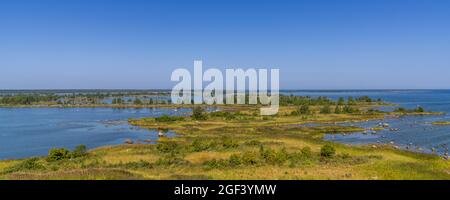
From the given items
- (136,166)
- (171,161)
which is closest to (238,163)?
(171,161)

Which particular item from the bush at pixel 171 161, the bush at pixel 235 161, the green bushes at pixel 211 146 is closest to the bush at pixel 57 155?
the bush at pixel 171 161

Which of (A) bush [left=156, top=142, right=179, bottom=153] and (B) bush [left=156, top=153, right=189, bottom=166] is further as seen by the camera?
(A) bush [left=156, top=142, right=179, bottom=153]

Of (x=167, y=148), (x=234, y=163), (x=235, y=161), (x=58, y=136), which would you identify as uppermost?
(x=235, y=161)

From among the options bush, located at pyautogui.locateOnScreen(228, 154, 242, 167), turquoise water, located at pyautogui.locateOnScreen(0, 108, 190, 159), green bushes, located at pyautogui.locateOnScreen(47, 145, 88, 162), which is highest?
bush, located at pyautogui.locateOnScreen(228, 154, 242, 167)

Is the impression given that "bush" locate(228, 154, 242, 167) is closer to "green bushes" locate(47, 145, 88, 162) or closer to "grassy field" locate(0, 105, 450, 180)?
"grassy field" locate(0, 105, 450, 180)

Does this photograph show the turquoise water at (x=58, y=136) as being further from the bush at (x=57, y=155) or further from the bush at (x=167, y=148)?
the bush at (x=167, y=148)

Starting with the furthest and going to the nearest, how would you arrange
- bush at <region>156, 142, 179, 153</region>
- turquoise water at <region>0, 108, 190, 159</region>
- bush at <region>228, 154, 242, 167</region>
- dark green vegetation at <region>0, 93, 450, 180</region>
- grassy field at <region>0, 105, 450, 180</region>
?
1. turquoise water at <region>0, 108, 190, 159</region>
2. bush at <region>156, 142, 179, 153</region>
3. bush at <region>228, 154, 242, 167</region>
4. dark green vegetation at <region>0, 93, 450, 180</region>
5. grassy field at <region>0, 105, 450, 180</region>

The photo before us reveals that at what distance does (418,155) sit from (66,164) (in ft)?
128

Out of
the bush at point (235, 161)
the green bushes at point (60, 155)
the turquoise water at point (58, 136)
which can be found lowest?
the turquoise water at point (58, 136)

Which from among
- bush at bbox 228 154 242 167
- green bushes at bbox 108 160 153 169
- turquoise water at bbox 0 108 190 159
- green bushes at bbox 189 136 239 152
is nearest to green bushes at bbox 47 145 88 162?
green bushes at bbox 108 160 153 169

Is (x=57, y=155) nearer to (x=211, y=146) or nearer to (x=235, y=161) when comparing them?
(x=211, y=146)

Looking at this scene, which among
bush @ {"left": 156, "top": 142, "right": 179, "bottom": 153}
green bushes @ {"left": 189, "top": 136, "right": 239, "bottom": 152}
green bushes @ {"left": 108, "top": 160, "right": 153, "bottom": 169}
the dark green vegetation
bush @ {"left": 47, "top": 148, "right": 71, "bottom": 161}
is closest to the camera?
the dark green vegetation
